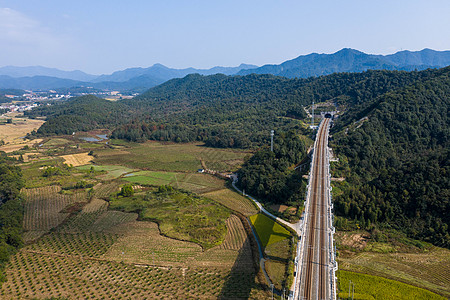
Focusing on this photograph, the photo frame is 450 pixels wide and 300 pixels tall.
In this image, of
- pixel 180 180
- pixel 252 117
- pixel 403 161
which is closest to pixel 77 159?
pixel 180 180

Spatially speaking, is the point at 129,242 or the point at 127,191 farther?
the point at 127,191

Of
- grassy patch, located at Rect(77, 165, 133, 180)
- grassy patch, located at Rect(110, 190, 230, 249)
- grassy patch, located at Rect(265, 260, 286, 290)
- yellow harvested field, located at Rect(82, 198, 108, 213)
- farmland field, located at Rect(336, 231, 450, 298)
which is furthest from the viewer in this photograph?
grassy patch, located at Rect(77, 165, 133, 180)

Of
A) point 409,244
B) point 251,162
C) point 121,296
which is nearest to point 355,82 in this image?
point 251,162

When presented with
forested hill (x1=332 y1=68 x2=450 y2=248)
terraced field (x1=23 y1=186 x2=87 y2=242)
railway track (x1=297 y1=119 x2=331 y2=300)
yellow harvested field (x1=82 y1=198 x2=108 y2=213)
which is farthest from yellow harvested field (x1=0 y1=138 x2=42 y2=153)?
forested hill (x1=332 y1=68 x2=450 y2=248)

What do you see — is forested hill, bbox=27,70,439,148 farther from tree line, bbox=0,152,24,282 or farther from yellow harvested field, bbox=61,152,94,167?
tree line, bbox=0,152,24,282

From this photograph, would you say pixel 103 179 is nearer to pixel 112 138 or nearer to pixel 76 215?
pixel 76 215

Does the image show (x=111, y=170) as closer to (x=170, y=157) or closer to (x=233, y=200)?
(x=170, y=157)

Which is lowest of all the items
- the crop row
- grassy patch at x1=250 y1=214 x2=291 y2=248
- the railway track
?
the crop row
